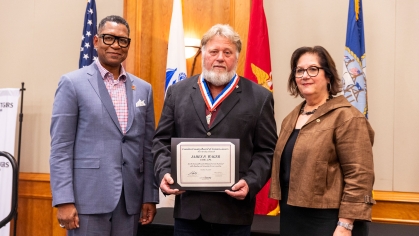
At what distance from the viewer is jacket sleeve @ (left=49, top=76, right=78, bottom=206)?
7.29 feet

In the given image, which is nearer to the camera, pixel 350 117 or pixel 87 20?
pixel 350 117

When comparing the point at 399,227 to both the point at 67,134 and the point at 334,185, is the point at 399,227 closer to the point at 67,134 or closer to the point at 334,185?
the point at 334,185

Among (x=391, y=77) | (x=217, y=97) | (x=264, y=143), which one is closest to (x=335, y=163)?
(x=264, y=143)

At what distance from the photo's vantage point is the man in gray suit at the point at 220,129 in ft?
7.15

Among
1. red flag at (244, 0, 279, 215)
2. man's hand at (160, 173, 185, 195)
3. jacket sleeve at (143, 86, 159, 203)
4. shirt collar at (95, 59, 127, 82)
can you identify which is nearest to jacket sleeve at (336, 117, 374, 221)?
man's hand at (160, 173, 185, 195)

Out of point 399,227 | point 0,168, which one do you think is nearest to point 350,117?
point 399,227

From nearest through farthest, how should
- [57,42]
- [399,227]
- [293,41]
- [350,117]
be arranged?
[350,117] → [399,227] → [293,41] → [57,42]

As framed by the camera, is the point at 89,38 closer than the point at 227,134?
No

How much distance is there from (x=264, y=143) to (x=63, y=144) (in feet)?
3.75

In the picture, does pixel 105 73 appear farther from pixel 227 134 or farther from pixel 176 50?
pixel 176 50

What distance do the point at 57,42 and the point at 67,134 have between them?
3247 millimetres

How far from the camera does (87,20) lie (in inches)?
177

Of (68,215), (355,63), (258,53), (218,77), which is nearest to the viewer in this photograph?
(68,215)

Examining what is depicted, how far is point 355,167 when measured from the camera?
199 cm
